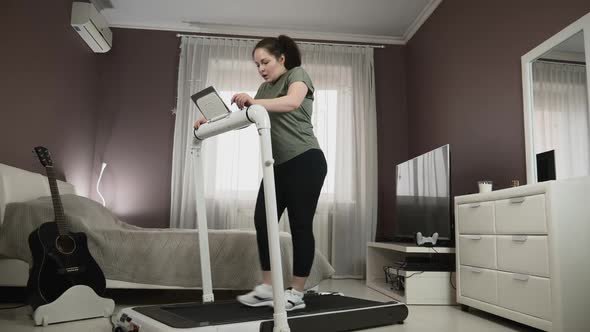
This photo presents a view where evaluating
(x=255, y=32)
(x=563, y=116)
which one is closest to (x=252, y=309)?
(x=563, y=116)

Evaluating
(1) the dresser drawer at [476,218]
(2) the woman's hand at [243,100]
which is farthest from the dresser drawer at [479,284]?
(2) the woman's hand at [243,100]

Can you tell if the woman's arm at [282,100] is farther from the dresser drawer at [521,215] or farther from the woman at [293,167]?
the dresser drawer at [521,215]

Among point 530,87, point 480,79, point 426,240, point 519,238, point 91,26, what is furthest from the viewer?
point 91,26

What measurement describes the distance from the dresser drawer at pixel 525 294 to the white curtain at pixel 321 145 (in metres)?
2.20

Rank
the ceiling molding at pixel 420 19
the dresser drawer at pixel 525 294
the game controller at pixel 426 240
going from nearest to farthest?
the dresser drawer at pixel 525 294
the game controller at pixel 426 240
the ceiling molding at pixel 420 19

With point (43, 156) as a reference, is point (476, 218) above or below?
below

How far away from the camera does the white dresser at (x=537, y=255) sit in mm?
1864

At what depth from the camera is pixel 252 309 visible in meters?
1.86

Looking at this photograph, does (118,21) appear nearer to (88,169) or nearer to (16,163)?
(88,169)

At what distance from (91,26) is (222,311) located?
304 centimetres

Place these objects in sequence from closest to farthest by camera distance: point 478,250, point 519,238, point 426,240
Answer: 1. point 519,238
2. point 478,250
3. point 426,240

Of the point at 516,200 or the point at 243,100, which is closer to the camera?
the point at 243,100

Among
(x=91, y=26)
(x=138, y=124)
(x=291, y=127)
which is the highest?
(x=91, y=26)

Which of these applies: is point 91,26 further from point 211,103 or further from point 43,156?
point 211,103
